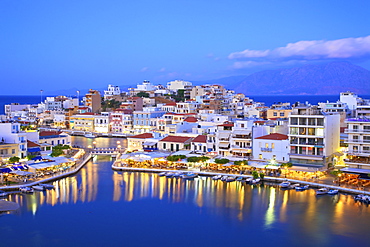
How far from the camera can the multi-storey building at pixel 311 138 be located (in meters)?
27.0

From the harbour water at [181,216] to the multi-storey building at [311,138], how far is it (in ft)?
13.2

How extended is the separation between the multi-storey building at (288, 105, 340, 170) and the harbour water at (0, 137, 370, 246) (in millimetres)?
4017

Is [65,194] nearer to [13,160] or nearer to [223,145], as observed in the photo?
[13,160]

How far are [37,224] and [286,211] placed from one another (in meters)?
11.2

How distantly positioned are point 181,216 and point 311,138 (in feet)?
37.5

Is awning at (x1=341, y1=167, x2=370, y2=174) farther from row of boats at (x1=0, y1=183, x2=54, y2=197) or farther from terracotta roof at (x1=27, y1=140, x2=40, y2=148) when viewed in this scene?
terracotta roof at (x1=27, y1=140, x2=40, y2=148)

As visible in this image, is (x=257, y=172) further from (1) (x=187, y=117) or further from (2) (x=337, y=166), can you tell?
(1) (x=187, y=117)

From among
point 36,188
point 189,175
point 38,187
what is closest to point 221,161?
point 189,175

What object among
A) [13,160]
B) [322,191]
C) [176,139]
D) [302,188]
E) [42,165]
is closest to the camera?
Result: [322,191]

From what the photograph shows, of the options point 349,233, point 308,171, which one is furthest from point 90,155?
point 349,233

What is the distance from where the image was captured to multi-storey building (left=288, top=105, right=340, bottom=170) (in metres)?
27.0

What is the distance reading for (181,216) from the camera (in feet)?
65.7

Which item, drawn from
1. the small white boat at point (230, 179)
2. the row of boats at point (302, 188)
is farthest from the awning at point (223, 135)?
the row of boats at point (302, 188)

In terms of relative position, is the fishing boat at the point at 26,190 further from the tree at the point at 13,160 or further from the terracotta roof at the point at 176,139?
the terracotta roof at the point at 176,139
